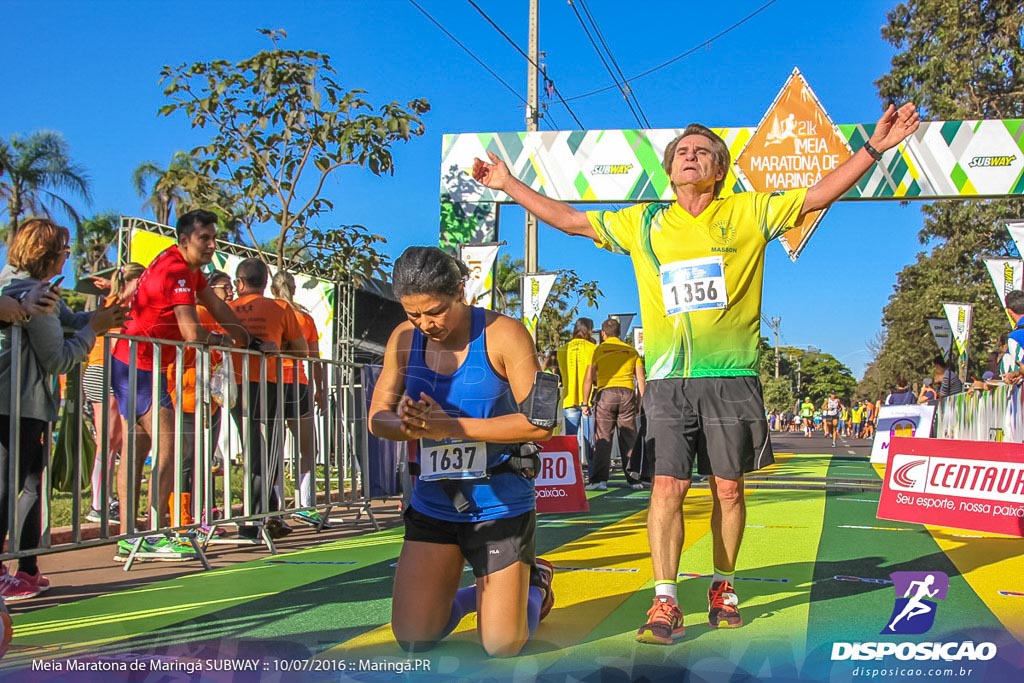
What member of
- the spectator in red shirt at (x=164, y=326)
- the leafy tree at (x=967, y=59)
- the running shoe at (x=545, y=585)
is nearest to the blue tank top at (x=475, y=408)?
the running shoe at (x=545, y=585)

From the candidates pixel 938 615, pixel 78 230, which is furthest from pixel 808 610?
pixel 78 230

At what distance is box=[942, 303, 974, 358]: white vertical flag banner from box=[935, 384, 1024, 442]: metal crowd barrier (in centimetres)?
592

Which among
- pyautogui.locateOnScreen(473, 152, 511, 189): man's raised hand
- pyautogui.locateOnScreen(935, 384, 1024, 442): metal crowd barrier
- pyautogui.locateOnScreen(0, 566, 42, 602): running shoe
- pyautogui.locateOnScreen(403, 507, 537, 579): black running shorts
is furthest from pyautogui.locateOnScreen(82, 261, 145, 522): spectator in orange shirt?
pyautogui.locateOnScreen(935, 384, 1024, 442): metal crowd barrier

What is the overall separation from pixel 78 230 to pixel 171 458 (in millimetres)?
34304

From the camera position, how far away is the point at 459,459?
11.5 ft

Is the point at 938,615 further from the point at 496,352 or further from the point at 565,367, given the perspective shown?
the point at 565,367

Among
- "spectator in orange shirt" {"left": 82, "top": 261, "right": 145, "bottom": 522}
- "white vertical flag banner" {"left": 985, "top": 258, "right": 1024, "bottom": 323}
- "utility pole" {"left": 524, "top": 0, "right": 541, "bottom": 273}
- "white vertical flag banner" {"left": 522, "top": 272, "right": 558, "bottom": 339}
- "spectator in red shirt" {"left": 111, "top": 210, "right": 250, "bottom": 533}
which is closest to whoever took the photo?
"spectator in red shirt" {"left": 111, "top": 210, "right": 250, "bottom": 533}

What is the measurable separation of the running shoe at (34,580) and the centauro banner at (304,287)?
430 inches

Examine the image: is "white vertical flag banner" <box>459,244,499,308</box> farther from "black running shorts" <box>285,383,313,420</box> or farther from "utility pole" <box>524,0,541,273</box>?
"utility pole" <box>524,0,541,273</box>

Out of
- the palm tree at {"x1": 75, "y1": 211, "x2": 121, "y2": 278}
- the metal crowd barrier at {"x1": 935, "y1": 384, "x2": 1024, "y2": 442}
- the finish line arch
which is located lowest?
the metal crowd barrier at {"x1": 935, "y1": 384, "x2": 1024, "y2": 442}

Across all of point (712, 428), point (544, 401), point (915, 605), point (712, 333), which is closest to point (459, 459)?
point (544, 401)

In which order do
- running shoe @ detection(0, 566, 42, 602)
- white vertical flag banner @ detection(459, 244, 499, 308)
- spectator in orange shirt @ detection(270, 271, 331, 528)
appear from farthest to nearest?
white vertical flag banner @ detection(459, 244, 499, 308) → spectator in orange shirt @ detection(270, 271, 331, 528) → running shoe @ detection(0, 566, 42, 602)

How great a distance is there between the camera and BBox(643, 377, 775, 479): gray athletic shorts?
4.01 m

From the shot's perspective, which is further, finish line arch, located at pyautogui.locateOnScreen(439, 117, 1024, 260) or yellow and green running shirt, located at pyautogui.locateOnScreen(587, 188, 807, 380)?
finish line arch, located at pyautogui.locateOnScreen(439, 117, 1024, 260)
